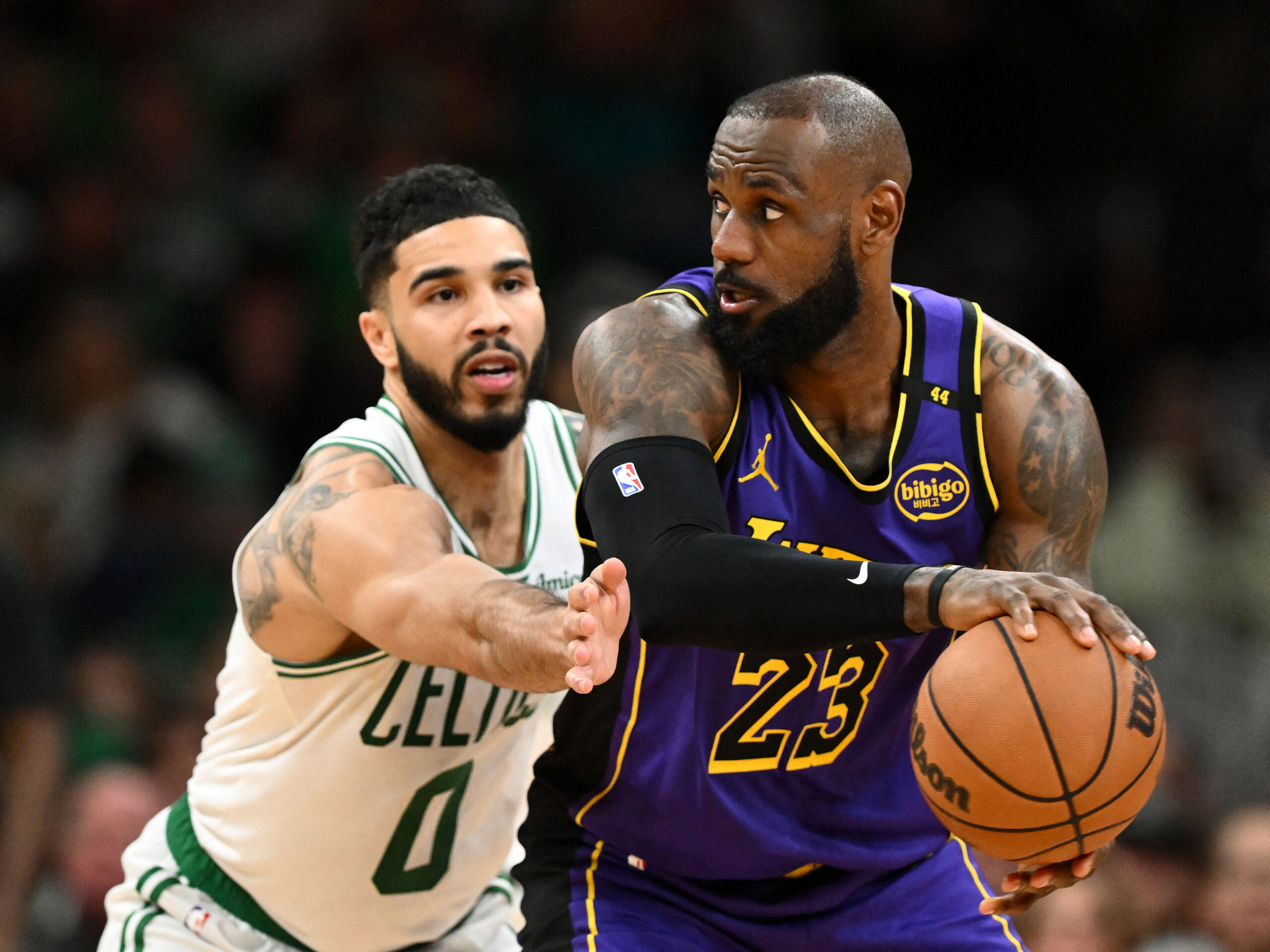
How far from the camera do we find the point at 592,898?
3656 mm

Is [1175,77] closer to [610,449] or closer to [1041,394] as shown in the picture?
[1041,394]

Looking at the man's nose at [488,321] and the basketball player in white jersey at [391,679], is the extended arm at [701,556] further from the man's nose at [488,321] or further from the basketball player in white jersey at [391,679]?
the man's nose at [488,321]

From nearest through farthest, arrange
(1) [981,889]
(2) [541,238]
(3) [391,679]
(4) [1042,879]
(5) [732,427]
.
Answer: (4) [1042,879], (5) [732,427], (1) [981,889], (3) [391,679], (2) [541,238]

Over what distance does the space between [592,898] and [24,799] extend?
2.51 m

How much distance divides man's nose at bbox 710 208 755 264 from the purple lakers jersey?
167 mm

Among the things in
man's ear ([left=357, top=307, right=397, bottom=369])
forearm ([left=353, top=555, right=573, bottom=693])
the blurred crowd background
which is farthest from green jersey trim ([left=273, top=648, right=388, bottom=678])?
the blurred crowd background

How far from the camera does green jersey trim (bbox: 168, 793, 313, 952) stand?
4.37 meters

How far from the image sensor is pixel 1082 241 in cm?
929

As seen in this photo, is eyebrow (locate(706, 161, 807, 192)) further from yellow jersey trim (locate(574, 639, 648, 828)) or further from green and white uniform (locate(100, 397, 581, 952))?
green and white uniform (locate(100, 397, 581, 952))

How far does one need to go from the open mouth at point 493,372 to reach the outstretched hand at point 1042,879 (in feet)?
6.10

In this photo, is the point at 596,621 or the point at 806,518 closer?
the point at 596,621

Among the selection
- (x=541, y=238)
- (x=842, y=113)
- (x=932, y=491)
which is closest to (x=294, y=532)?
(x=932, y=491)

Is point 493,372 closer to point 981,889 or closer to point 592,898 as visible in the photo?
point 592,898

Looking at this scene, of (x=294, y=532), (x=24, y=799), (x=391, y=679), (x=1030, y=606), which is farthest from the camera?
(x=24, y=799)
